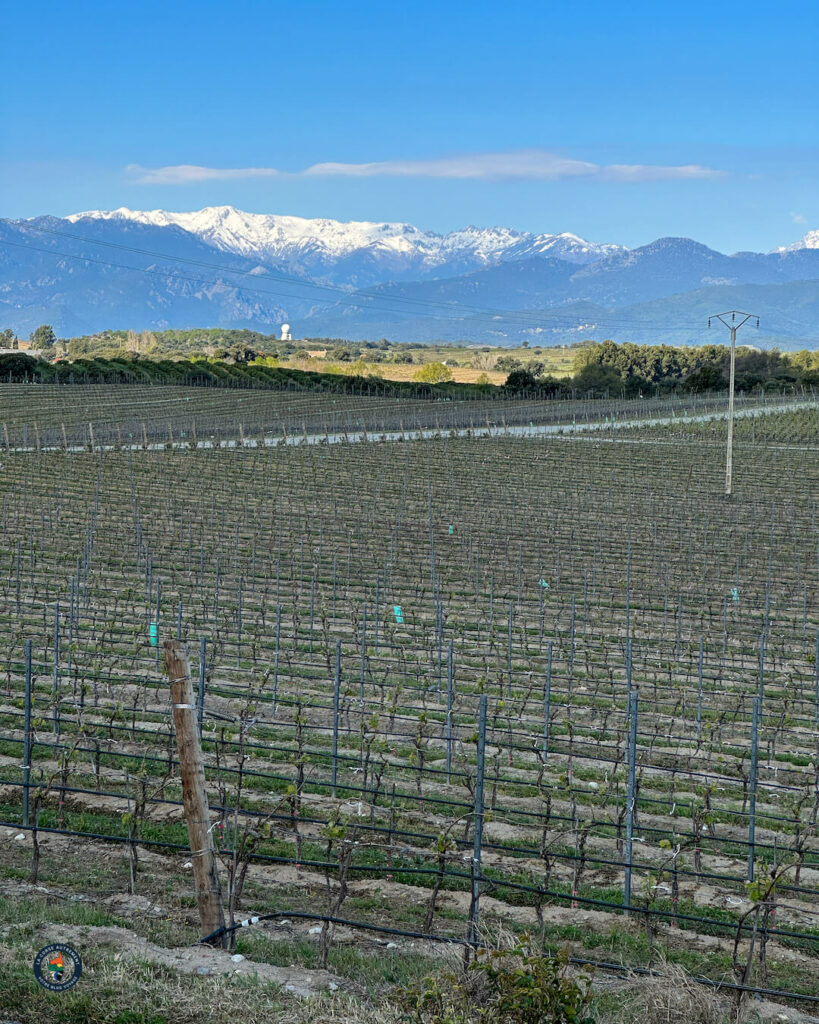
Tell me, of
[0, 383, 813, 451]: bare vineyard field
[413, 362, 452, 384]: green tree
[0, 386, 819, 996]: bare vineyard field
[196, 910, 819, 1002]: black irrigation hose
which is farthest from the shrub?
[413, 362, 452, 384]: green tree

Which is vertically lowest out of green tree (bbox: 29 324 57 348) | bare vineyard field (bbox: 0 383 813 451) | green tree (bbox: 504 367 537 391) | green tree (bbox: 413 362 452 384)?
bare vineyard field (bbox: 0 383 813 451)

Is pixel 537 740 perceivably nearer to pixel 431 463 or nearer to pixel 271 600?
pixel 271 600

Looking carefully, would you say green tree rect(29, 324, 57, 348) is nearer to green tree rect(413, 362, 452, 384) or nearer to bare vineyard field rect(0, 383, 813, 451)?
green tree rect(413, 362, 452, 384)

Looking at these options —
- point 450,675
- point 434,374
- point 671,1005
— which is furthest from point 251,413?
point 671,1005

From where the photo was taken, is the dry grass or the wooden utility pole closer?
the dry grass

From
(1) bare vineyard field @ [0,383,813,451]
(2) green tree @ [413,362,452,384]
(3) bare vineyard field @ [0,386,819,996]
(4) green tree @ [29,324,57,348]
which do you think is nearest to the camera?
(3) bare vineyard field @ [0,386,819,996]

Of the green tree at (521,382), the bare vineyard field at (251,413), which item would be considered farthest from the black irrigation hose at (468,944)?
the green tree at (521,382)

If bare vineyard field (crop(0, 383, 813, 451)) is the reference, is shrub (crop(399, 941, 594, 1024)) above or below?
below

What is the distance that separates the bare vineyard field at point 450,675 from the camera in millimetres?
9367

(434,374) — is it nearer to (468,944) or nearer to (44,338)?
(44,338)

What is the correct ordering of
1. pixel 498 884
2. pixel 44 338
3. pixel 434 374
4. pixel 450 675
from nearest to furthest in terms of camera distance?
pixel 498 884 → pixel 450 675 → pixel 434 374 → pixel 44 338

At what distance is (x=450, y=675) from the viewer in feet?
44.8

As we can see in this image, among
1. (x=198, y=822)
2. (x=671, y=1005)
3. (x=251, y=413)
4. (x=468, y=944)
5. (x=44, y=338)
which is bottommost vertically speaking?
(x=671, y=1005)

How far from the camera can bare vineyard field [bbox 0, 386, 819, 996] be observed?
937cm
